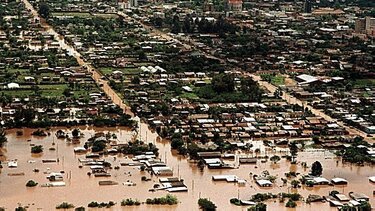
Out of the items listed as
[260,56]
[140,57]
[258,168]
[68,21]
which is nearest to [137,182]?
[258,168]

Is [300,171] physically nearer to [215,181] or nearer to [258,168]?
[258,168]

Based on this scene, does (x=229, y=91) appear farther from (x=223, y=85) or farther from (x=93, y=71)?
(x=93, y=71)

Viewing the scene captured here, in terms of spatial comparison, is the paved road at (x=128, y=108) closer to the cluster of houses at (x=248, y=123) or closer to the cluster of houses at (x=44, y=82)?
the cluster of houses at (x=44, y=82)

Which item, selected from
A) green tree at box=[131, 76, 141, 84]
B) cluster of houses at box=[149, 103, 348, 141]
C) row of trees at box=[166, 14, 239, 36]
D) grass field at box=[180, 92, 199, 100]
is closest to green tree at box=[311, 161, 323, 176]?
cluster of houses at box=[149, 103, 348, 141]

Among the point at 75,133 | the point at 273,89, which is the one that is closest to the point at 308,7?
the point at 273,89

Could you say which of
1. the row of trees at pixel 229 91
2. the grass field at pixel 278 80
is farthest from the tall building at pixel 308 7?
the row of trees at pixel 229 91
